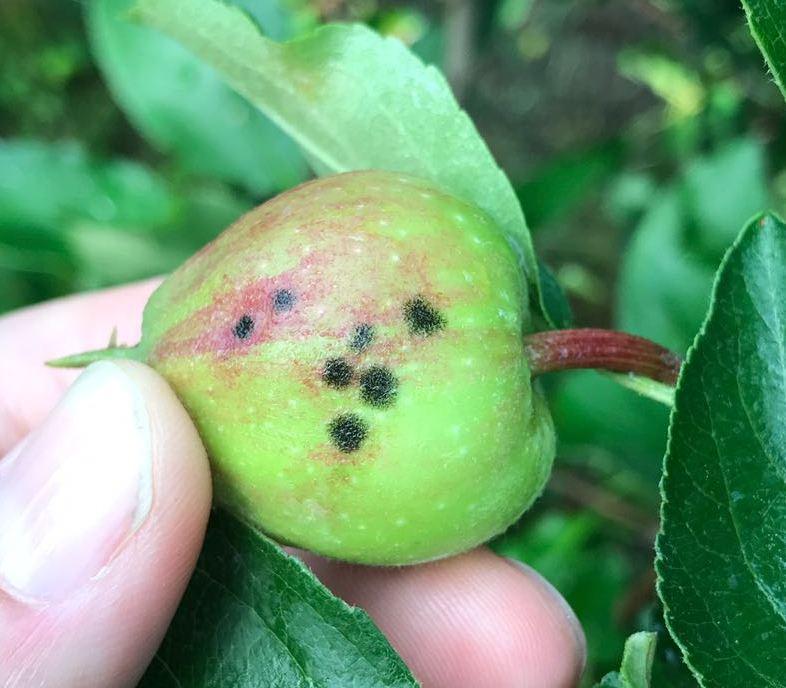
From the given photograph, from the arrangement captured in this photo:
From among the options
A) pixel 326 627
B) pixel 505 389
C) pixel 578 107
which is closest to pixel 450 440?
pixel 505 389

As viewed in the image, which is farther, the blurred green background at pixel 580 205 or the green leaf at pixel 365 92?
the blurred green background at pixel 580 205

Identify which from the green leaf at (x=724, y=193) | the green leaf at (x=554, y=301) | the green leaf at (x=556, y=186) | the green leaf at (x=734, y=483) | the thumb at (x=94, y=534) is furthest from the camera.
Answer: the green leaf at (x=556, y=186)

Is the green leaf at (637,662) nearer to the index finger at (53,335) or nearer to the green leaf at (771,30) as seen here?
the green leaf at (771,30)

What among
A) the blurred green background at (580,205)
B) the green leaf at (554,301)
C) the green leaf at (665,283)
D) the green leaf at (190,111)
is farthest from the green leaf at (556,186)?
the green leaf at (554,301)

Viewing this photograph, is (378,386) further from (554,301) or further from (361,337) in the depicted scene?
(554,301)

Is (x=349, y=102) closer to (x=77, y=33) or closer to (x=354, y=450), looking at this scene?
(x=354, y=450)

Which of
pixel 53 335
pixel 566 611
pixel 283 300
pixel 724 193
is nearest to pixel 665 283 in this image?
pixel 724 193
